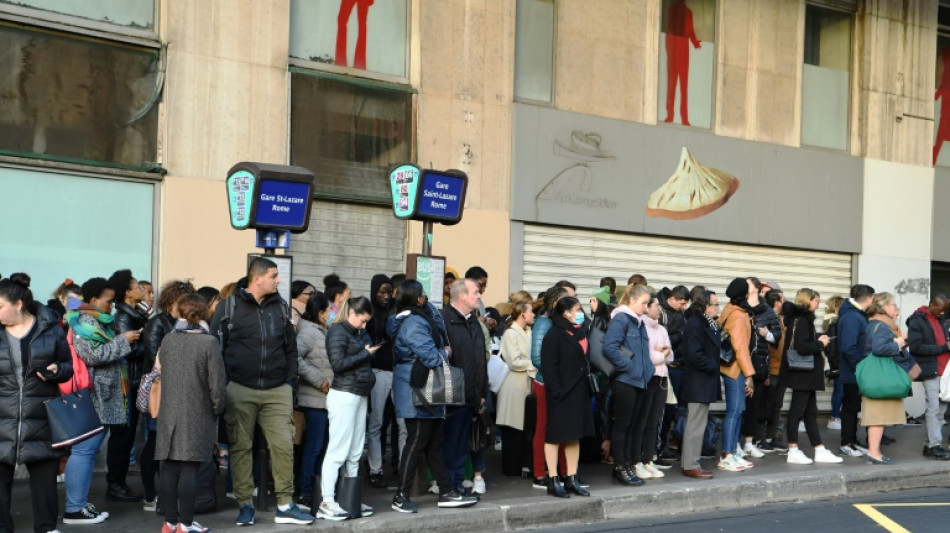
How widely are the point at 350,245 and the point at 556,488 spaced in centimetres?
498

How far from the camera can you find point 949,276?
71.2 feet

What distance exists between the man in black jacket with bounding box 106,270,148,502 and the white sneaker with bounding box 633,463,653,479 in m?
4.71

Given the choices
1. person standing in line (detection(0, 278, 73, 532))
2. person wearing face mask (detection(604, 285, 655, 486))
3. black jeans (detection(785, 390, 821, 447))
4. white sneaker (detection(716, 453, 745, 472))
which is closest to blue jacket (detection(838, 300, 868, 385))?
black jeans (detection(785, 390, 821, 447))

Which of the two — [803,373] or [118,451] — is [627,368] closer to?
[803,373]

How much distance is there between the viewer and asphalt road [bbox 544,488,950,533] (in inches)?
405

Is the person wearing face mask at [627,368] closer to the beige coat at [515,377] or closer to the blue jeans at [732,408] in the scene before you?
the beige coat at [515,377]

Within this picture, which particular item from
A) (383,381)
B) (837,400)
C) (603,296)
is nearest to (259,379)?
(383,381)

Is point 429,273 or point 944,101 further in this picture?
point 944,101

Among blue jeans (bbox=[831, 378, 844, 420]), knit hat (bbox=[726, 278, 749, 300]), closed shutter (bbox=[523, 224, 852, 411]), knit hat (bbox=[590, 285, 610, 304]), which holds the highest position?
closed shutter (bbox=[523, 224, 852, 411])

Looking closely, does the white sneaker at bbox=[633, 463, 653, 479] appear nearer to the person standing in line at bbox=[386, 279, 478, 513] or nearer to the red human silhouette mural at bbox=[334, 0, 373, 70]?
the person standing in line at bbox=[386, 279, 478, 513]

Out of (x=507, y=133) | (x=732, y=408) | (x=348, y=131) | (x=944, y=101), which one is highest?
(x=944, y=101)

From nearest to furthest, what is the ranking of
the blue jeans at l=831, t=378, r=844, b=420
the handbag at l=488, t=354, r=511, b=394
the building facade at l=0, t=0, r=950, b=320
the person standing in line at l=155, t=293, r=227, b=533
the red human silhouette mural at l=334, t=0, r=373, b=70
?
the person standing in line at l=155, t=293, r=227, b=533
the handbag at l=488, t=354, r=511, b=394
the building facade at l=0, t=0, r=950, b=320
the red human silhouette mural at l=334, t=0, r=373, b=70
the blue jeans at l=831, t=378, r=844, b=420

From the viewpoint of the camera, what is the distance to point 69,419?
27.6ft

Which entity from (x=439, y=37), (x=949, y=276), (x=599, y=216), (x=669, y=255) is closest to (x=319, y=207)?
(x=439, y=37)
